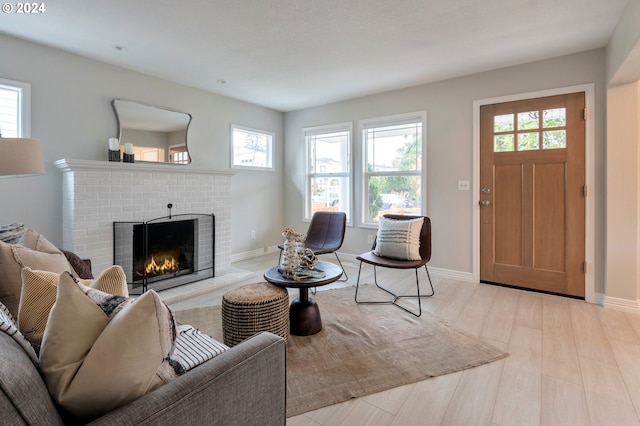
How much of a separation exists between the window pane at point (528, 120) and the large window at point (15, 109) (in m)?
4.70

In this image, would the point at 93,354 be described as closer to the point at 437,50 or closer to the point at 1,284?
the point at 1,284

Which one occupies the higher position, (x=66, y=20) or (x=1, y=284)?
(x=66, y=20)

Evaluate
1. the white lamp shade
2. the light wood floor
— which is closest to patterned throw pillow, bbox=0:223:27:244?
the white lamp shade

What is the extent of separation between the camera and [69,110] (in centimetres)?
302

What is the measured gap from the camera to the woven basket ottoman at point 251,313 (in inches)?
75.3

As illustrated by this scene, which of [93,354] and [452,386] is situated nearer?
[93,354]

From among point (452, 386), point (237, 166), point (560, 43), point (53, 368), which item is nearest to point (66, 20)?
point (237, 166)

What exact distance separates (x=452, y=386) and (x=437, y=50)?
280 centimetres

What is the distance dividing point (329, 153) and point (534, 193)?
2716 millimetres

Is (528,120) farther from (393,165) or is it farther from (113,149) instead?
(113,149)

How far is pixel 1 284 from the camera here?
124cm

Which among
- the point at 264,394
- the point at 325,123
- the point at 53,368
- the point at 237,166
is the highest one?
the point at 325,123

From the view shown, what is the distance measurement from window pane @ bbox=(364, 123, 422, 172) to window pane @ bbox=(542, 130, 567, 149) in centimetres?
130

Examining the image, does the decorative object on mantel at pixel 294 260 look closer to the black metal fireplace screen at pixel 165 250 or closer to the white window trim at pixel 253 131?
the black metal fireplace screen at pixel 165 250
